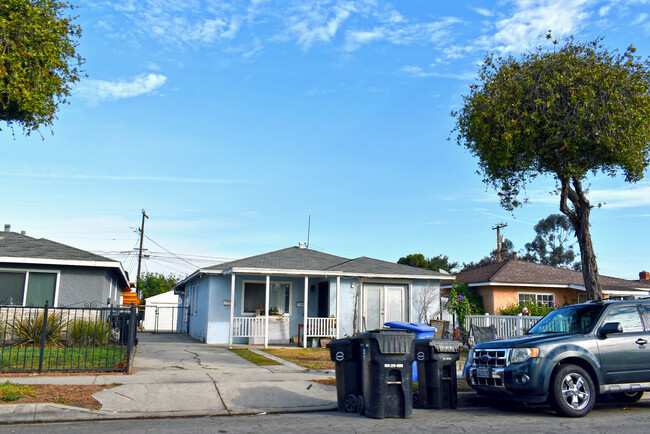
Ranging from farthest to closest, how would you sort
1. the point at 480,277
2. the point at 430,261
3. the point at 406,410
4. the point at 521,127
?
the point at 430,261 → the point at 480,277 → the point at 521,127 → the point at 406,410

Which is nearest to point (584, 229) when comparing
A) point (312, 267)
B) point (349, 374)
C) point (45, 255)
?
point (349, 374)

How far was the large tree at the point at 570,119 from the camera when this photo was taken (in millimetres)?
13055

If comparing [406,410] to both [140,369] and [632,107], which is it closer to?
[140,369]

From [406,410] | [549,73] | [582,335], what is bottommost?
[406,410]

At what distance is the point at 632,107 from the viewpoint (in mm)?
13008

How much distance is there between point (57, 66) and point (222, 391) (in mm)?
6606

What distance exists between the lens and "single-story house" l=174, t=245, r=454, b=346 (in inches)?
781

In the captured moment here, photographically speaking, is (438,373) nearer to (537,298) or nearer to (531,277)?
(531,277)

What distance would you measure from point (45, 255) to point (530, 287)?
20.1 meters

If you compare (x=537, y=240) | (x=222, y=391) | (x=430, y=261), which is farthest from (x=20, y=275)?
(x=537, y=240)

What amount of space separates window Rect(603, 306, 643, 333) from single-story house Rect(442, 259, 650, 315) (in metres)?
15.9

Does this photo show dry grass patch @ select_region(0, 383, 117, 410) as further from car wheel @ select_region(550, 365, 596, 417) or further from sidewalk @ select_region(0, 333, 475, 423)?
car wheel @ select_region(550, 365, 596, 417)

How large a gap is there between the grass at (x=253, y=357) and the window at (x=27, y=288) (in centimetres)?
591

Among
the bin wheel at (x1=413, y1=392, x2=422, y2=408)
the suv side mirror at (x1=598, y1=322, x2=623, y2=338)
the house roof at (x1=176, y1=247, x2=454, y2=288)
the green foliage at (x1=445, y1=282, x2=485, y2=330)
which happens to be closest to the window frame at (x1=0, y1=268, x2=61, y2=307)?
the house roof at (x1=176, y1=247, x2=454, y2=288)
